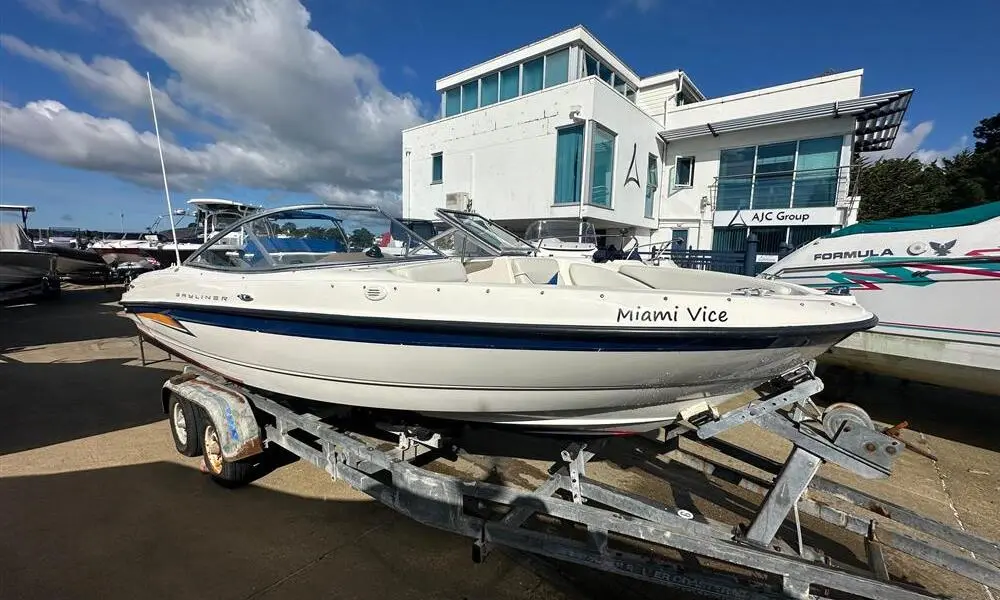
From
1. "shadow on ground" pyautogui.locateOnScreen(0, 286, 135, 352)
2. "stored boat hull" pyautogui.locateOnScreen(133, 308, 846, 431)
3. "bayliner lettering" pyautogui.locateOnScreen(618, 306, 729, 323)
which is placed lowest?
"shadow on ground" pyautogui.locateOnScreen(0, 286, 135, 352)

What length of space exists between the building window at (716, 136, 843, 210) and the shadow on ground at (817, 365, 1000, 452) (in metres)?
9.43

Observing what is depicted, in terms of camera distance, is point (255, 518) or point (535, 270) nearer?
point (255, 518)

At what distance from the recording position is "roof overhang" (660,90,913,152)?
1209cm

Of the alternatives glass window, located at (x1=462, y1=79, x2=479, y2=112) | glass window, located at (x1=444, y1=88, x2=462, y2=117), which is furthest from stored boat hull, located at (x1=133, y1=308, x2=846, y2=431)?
glass window, located at (x1=444, y1=88, x2=462, y2=117)

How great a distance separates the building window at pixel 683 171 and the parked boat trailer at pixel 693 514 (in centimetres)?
1506

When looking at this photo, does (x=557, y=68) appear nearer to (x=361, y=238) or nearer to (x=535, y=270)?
(x=535, y=270)

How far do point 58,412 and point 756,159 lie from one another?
56.8ft

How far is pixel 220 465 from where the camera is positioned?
10.1ft

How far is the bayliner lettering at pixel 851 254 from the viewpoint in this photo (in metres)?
4.61

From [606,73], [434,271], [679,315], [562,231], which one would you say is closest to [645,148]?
[606,73]

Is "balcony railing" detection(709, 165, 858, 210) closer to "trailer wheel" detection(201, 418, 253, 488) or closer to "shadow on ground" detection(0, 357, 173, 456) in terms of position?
"trailer wheel" detection(201, 418, 253, 488)

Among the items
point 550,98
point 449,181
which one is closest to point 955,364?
point 550,98

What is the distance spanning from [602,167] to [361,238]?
39.4 ft

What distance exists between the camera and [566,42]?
14.8 metres
